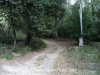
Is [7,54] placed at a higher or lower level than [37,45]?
higher

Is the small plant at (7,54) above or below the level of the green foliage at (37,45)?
above

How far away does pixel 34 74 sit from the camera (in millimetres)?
7395

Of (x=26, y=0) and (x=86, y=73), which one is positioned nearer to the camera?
(x=86, y=73)

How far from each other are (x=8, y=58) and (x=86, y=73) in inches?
228

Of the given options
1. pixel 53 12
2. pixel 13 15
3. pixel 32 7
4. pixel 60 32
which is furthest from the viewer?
pixel 60 32

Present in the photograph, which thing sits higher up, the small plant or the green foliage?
the small plant

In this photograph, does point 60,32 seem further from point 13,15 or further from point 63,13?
point 13,15

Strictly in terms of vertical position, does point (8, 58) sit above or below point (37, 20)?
below

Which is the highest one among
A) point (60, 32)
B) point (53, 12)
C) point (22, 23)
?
point (53, 12)

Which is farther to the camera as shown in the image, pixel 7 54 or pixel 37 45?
pixel 37 45

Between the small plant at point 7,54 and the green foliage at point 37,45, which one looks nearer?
the small plant at point 7,54

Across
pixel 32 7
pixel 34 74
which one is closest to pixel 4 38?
pixel 32 7

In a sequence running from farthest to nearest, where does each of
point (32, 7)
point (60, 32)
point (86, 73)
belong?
point (60, 32) < point (32, 7) < point (86, 73)

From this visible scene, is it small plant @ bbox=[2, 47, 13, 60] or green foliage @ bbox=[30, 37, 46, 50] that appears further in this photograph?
green foliage @ bbox=[30, 37, 46, 50]
